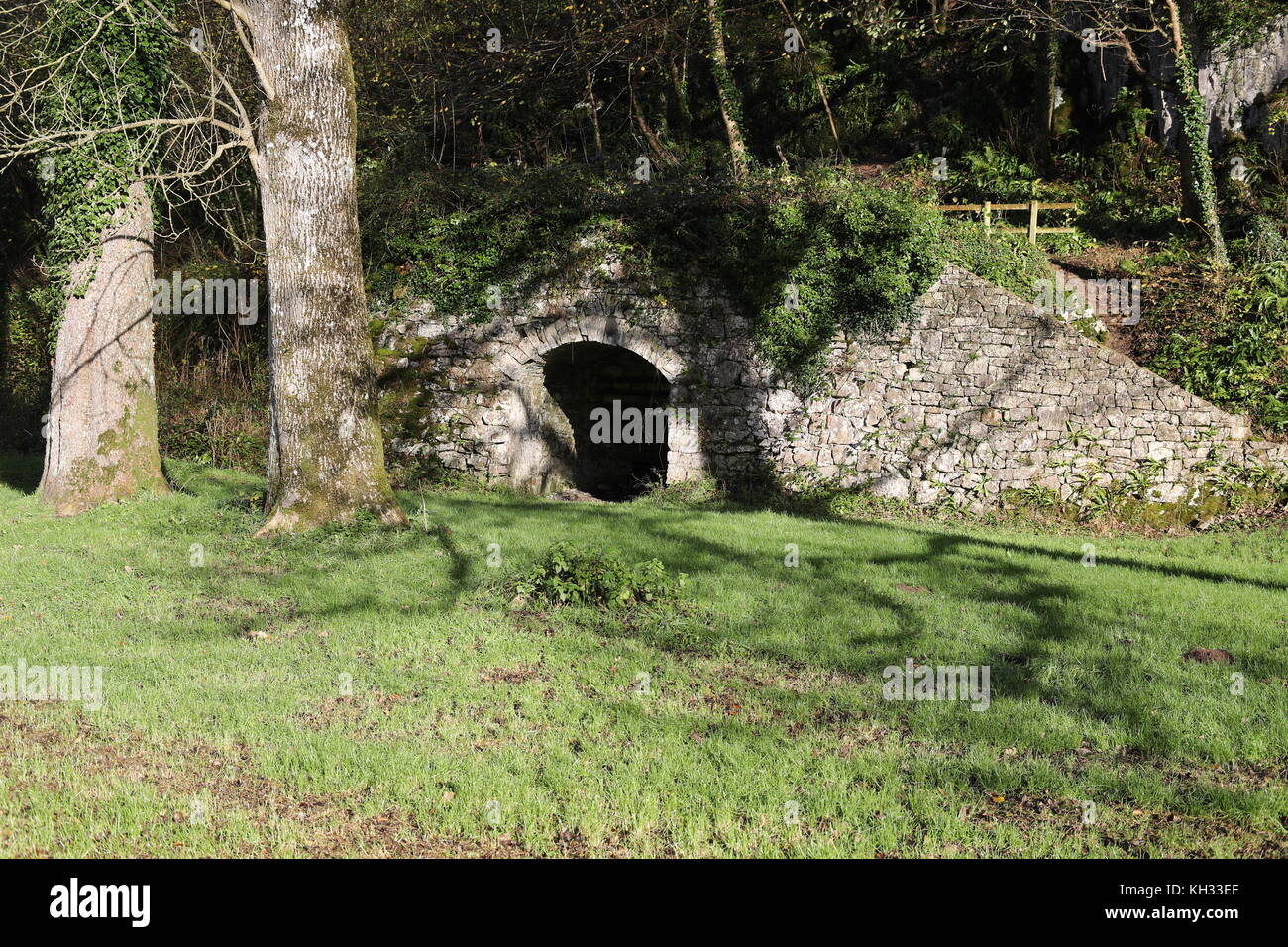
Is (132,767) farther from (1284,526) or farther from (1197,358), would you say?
(1197,358)

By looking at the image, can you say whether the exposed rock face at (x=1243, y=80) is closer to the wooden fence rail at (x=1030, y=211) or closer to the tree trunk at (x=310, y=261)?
the wooden fence rail at (x=1030, y=211)

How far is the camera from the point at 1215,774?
14.8 ft

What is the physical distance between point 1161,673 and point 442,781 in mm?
4582

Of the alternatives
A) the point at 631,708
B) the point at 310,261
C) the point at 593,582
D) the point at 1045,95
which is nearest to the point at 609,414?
the point at 310,261

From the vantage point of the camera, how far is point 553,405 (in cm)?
1405

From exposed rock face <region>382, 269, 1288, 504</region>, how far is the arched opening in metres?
1.15

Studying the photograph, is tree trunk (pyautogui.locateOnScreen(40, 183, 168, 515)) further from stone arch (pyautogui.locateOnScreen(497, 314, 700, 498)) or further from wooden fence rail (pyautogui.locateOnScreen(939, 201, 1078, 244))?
wooden fence rail (pyautogui.locateOnScreen(939, 201, 1078, 244))

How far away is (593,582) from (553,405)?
7.34 metres

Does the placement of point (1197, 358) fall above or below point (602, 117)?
below

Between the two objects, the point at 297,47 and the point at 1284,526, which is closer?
the point at 297,47

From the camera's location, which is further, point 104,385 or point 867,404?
point 867,404

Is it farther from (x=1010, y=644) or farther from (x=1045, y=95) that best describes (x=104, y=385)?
(x=1045, y=95)

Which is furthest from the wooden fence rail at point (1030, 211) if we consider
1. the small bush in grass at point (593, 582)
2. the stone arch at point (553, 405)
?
the small bush in grass at point (593, 582)
